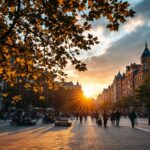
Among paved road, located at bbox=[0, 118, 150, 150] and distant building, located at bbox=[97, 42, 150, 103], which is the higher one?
distant building, located at bbox=[97, 42, 150, 103]

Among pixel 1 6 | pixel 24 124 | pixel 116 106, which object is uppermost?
pixel 116 106

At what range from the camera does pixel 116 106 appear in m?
137

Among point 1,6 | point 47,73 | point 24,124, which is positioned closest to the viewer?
point 1,6

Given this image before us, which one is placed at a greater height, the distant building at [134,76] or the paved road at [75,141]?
the distant building at [134,76]

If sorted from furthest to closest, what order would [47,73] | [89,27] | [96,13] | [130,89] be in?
1. [130,89]
2. [47,73]
3. [89,27]
4. [96,13]

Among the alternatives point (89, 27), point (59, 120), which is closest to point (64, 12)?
point (89, 27)

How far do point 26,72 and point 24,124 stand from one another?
27.7m

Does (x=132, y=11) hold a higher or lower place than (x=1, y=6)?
lower

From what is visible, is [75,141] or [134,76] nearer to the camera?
[75,141]

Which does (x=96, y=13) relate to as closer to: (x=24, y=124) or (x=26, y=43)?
(x=26, y=43)

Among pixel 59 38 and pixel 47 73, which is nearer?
pixel 59 38

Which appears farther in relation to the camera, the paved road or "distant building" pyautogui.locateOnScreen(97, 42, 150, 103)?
"distant building" pyautogui.locateOnScreen(97, 42, 150, 103)

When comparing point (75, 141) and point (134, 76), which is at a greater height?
point (134, 76)

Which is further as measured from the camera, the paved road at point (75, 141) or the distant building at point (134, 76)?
the distant building at point (134, 76)
